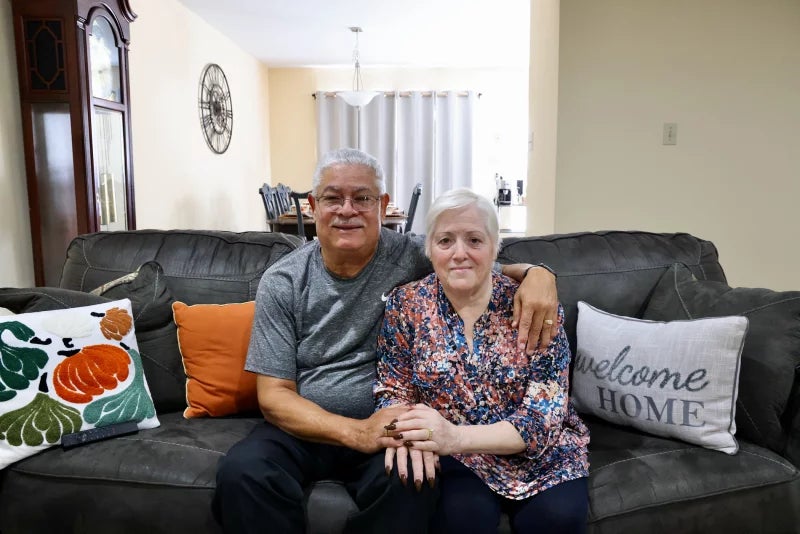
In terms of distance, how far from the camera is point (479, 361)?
1.33m

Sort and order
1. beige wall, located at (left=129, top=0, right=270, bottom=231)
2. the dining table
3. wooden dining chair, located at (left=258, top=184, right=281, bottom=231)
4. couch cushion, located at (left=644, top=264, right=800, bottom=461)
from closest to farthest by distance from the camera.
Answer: couch cushion, located at (left=644, top=264, right=800, bottom=461), beige wall, located at (left=129, top=0, right=270, bottom=231), the dining table, wooden dining chair, located at (left=258, top=184, right=281, bottom=231)

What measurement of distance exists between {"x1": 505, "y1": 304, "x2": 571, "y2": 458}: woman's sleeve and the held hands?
0.16 metres

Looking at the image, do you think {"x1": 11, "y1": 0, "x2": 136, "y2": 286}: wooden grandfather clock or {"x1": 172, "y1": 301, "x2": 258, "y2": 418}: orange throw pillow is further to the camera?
{"x1": 11, "y1": 0, "x2": 136, "y2": 286}: wooden grandfather clock

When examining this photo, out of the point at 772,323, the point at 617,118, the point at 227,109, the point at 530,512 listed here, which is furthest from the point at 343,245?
the point at 227,109

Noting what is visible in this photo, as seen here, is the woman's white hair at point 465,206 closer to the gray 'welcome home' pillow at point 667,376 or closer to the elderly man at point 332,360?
the elderly man at point 332,360

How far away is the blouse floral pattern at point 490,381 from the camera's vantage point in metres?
1.28

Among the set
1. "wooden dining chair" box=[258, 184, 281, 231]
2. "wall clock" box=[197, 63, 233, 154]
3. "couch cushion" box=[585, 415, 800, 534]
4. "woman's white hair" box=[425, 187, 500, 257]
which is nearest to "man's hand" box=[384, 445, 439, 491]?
"couch cushion" box=[585, 415, 800, 534]

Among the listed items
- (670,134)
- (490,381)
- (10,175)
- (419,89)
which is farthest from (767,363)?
(419,89)

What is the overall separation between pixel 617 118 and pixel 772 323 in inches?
70.5

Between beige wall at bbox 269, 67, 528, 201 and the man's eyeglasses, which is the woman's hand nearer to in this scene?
the man's eyeglasses

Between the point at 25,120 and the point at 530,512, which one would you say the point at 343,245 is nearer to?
the point at 530,512

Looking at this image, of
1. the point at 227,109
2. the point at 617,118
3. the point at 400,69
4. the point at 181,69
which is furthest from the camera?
the point at 400,69

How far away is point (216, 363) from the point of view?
1.60 m

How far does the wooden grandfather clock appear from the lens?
8.94 feet
